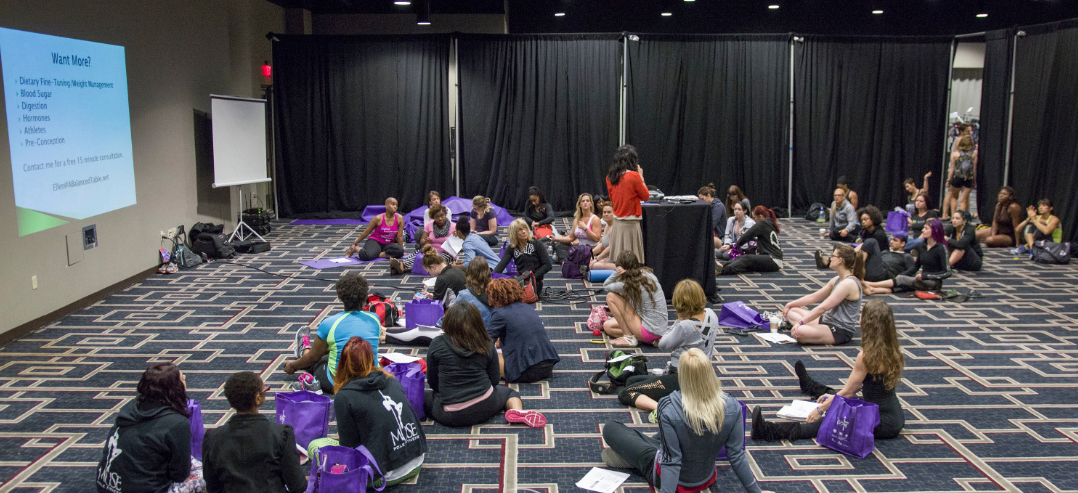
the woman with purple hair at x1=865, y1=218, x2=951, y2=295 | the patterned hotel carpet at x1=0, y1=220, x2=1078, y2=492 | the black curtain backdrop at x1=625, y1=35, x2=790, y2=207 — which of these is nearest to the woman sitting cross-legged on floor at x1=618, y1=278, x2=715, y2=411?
the patterned hotel carpet at x1=0, y1=220, x2=1078, y2=492

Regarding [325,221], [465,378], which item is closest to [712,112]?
[325,221]

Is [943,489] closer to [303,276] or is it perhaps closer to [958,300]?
[958,300]

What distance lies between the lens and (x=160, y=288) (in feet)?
26.2

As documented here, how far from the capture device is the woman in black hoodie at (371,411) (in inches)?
138

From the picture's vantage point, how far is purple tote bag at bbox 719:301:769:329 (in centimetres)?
636

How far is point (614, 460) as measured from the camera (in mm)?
3885

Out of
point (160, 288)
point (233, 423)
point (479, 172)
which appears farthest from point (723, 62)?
point (233, 423)

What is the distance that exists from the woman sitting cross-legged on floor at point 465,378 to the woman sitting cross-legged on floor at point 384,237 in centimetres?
511

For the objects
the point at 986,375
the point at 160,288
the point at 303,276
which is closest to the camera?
the point at 986,375

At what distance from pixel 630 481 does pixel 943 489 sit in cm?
150

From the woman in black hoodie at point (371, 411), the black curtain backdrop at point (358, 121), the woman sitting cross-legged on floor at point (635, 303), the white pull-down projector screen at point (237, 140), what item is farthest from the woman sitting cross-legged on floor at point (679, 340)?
the black curtain backdrop at point (358, 121)

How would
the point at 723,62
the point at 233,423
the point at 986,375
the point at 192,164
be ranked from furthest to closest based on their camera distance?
the point at 723,62 → the point at 192,164 → the point at 986,375 → the point at 233,423

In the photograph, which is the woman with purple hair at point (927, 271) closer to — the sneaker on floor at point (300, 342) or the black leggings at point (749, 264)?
the black leggings at point (749, 264)

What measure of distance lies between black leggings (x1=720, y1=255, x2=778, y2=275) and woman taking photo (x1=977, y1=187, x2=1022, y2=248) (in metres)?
3.77
